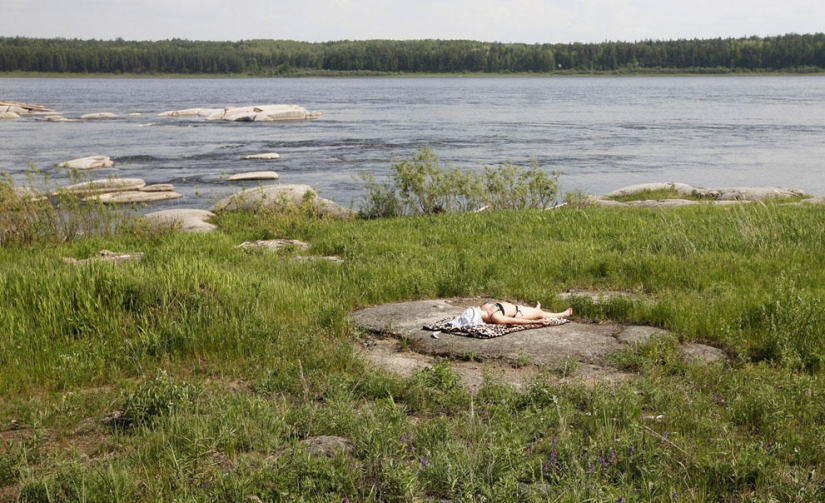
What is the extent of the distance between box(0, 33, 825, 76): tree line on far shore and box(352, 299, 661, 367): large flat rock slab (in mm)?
141837

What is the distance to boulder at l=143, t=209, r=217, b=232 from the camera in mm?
14727

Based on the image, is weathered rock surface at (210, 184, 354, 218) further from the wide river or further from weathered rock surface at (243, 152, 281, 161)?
weathered rock surface at (243, 152, 281, 161)

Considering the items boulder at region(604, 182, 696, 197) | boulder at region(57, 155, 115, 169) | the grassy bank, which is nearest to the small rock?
the grassy bank

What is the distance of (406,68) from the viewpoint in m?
159

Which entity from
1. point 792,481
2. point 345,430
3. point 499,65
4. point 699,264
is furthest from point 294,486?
point 499,65

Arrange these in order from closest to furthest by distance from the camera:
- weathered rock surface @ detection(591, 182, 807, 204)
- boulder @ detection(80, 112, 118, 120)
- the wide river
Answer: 1. weathered rock surface @ detection(591, 182, 807, 204)
2. the wide river
3. boulder @ detection(80, 112, 118, 120)

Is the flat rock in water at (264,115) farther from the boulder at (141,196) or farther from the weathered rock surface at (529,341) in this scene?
the weathered rock surface at (529,341)

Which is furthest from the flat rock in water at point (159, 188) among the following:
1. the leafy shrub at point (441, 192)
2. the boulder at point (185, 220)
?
the leafy shrub at point (441, 192)

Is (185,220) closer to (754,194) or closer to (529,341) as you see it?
(529,341)

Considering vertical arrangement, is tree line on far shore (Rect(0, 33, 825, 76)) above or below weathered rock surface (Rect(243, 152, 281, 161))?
above

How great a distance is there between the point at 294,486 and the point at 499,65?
15249 cm

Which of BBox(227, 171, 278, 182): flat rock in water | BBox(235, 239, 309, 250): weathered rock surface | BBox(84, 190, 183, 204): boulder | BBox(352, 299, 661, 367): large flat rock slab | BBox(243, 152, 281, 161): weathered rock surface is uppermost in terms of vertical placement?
BBox(352, 299, 661, 367): large flat rock slab

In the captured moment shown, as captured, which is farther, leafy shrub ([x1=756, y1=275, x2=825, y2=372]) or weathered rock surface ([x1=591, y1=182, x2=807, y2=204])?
weathered rock surface ([x1=591, y1=182, x2=807, y2=204])

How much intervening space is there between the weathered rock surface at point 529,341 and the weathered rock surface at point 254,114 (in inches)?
1962
